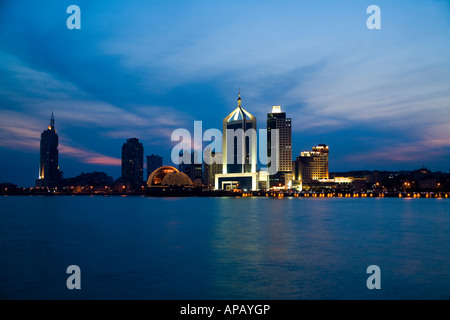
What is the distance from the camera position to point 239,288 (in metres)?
19.6

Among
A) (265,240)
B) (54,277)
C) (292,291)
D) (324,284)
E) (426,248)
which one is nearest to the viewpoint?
(292,291)

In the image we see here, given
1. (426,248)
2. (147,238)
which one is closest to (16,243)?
(147,238)

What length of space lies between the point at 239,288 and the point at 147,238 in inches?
817

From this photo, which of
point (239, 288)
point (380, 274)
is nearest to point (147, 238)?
point (239, 288)
